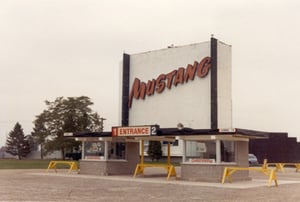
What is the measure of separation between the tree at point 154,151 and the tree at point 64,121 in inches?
360

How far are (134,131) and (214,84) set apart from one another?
24.3 metres

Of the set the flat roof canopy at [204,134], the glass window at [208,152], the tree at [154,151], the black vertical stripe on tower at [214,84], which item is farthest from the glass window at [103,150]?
the tree at [154,151]

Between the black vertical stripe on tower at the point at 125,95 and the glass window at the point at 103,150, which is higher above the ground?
the black vertical stripe on tower at the point at 125,95

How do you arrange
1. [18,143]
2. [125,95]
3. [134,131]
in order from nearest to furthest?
[134,131]
[125,95]
[18,143]

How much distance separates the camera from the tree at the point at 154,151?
68.0 meters

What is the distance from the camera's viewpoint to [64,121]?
230 feet

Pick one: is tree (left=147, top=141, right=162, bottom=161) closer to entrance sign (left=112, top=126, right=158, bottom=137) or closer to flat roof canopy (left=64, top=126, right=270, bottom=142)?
flat roof canopy (left=64, top=126, right=270, bottom=142)

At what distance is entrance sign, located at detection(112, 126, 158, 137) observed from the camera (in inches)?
1117

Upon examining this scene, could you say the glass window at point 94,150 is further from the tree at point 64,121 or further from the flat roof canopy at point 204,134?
the tree at point 64,121

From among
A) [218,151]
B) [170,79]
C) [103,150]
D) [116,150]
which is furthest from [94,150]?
[170,79]

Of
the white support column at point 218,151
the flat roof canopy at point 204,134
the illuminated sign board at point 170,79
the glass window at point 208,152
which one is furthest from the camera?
the illuminated sign board at point 170,79

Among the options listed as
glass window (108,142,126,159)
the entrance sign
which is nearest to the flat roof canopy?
the entrance sign

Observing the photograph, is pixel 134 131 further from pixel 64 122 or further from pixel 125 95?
pixel 64 122

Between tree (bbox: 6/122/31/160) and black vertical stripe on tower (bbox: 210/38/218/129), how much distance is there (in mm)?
68851
